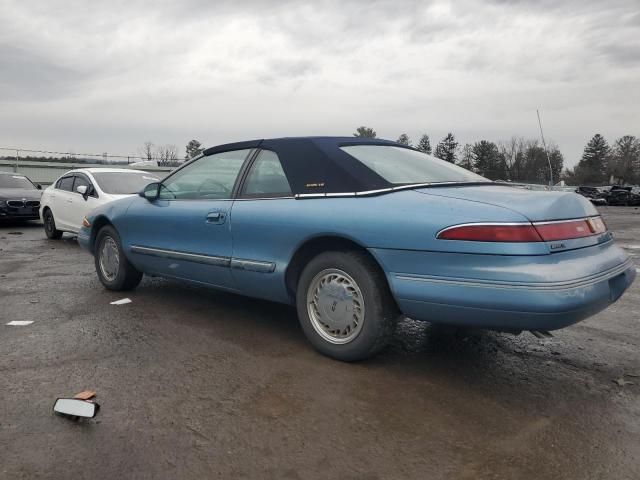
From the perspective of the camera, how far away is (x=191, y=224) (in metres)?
4.31

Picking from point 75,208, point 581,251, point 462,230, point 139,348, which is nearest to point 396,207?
point 462,230

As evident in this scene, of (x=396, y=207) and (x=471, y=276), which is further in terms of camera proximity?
(x=396, y=207)

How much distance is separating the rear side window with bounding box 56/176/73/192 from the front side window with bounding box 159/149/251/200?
6.33 m

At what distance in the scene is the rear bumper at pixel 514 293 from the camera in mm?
2658

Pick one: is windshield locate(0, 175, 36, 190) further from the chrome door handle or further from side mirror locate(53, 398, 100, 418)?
side mirror locate(53, 398, 100, 418)

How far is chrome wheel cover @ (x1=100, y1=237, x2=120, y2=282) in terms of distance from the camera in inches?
211

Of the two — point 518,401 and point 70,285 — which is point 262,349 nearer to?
point 518,401

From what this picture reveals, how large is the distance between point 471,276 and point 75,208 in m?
8.79

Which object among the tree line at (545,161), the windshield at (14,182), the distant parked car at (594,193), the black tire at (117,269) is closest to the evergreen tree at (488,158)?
the tree line at (545,161)

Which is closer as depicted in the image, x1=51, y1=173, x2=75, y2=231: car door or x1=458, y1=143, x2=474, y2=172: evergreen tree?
x1=51, y1=173, x2=75, y2=231: car door

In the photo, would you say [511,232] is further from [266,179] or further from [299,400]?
[266,179]

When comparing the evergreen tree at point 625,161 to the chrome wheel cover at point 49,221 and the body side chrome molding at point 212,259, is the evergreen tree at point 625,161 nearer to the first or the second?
the chrome wheel cover at point 49,221

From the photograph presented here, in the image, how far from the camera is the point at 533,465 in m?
2.28

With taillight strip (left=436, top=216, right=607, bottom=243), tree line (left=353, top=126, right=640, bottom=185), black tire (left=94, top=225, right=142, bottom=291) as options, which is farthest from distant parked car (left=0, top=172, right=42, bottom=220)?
tree line (left=353, top=126, right=640, bottom=185)
